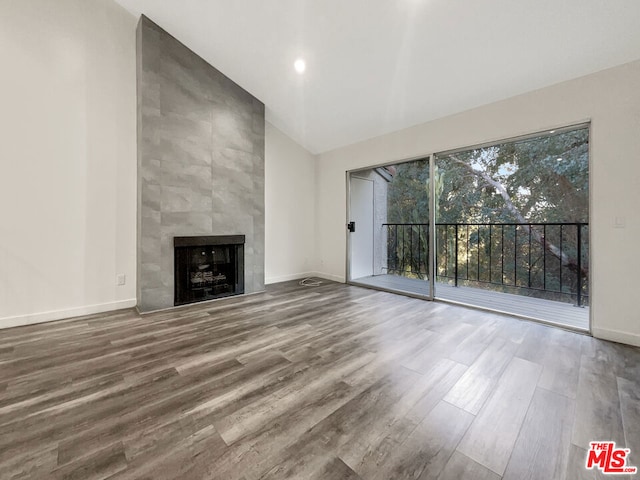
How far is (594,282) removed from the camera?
7.92 ft

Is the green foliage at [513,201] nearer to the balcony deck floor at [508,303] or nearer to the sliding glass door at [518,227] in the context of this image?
the sliding glass door at [518,227]

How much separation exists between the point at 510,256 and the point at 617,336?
6.63 ft

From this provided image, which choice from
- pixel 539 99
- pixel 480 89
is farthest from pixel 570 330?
pixel 480 89

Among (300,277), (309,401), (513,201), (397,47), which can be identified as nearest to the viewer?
(309,401)

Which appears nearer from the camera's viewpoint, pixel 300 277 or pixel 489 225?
pixel 489 225

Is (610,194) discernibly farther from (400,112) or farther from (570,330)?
(400,112)

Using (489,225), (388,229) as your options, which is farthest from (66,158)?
(489,225)

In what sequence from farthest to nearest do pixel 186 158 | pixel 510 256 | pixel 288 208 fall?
1. pixel 288 208
2. pixel 510 256
3. pixel 186 158

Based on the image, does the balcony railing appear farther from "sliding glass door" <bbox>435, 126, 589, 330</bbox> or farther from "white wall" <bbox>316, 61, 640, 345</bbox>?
"white wall" <bbox>316, 61, 640, 345</bbox>

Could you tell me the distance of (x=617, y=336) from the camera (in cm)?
231

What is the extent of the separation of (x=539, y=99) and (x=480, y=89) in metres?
0.56

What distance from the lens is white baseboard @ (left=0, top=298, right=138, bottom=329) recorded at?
2590 millimetres

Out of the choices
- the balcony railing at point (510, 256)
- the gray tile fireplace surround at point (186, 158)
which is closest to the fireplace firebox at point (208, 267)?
the gray tile fireplace surround at point (186, 158)

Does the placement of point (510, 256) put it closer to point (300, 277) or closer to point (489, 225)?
point (489, 225)
